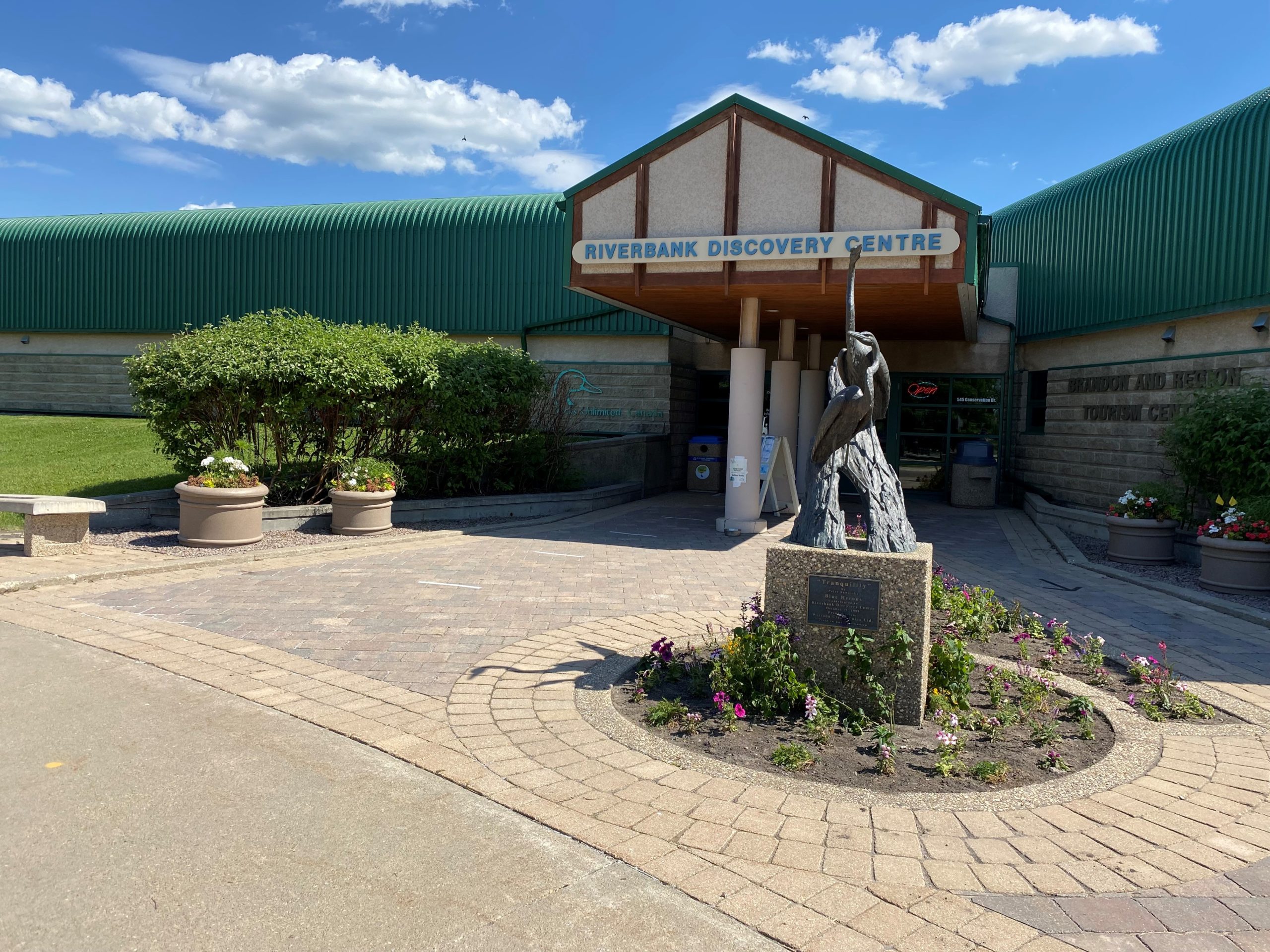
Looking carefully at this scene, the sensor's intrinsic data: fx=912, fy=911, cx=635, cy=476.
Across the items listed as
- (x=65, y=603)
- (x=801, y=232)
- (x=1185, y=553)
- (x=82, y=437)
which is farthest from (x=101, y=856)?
(x=82, y=437)

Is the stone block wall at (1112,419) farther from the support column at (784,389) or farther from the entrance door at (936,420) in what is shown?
the support column at (784,389)

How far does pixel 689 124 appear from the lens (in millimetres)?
12461

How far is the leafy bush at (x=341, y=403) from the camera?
11.8 metres

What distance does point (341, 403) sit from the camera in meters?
12.6

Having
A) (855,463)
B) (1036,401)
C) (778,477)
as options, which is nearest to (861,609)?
(855,463)

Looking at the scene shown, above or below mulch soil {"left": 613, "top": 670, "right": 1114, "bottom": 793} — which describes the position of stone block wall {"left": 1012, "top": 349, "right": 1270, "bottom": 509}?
above

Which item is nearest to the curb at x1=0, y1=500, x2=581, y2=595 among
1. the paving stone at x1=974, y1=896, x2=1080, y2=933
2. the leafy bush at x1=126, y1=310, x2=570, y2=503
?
the leafy bush at x1=126, y1=310, x2=570, y2=503

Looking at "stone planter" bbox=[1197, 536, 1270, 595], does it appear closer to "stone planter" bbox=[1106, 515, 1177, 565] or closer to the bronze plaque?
"stone planter" bbox=[1106, 515, 1177, 565]

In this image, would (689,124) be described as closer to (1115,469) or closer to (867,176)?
(867,176)

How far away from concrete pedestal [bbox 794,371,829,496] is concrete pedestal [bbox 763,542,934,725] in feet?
38.8

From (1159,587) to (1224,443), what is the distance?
7.73ft

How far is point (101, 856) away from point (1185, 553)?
483 inches

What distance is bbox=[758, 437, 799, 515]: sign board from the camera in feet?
50.2

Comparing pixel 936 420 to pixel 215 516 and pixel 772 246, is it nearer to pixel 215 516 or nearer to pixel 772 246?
pixel 772 246
